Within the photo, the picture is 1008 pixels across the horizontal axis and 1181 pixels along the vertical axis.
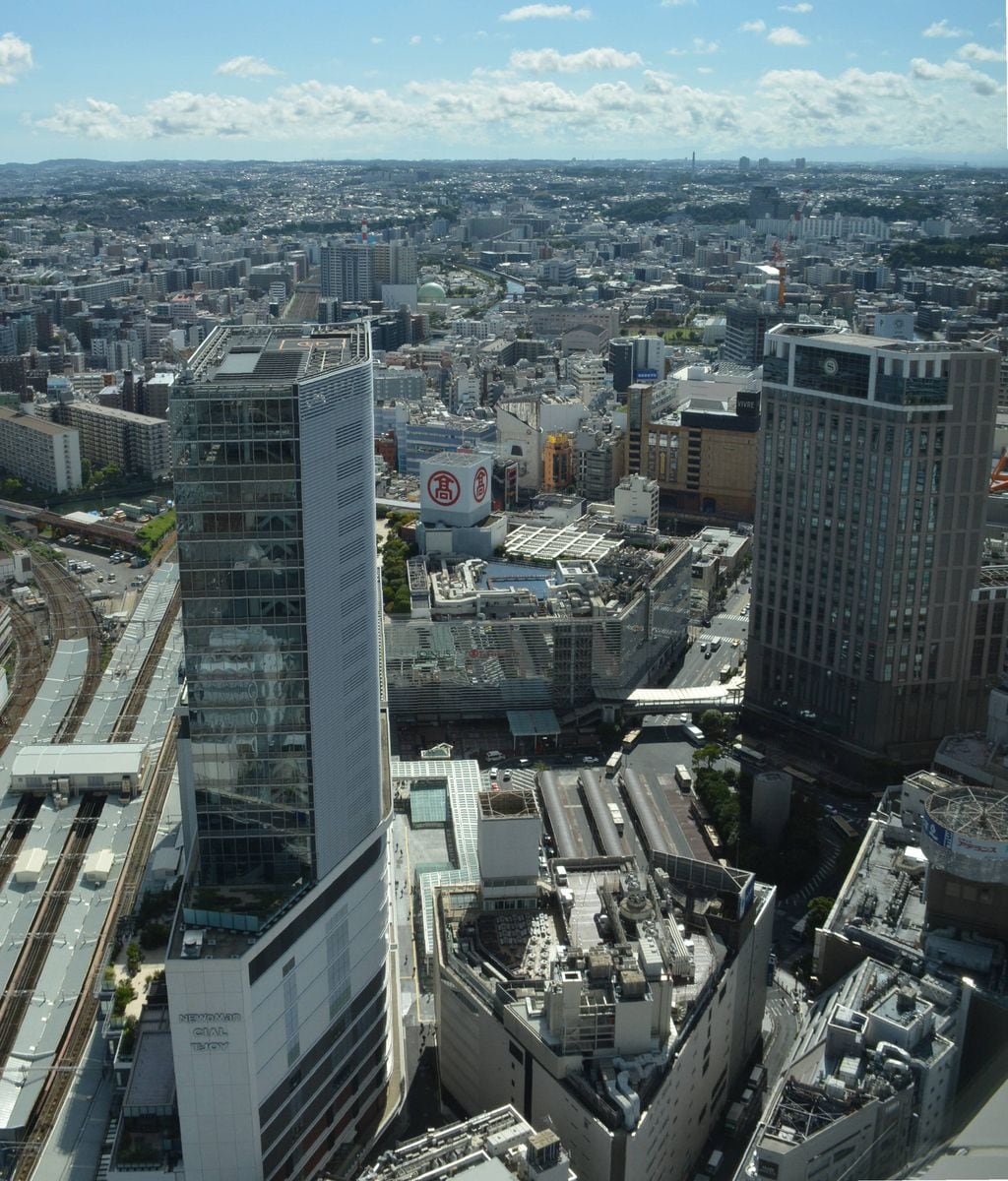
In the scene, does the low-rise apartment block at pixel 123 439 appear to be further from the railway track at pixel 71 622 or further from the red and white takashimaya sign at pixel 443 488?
the red and white takashimaya sign at pixel 443 488

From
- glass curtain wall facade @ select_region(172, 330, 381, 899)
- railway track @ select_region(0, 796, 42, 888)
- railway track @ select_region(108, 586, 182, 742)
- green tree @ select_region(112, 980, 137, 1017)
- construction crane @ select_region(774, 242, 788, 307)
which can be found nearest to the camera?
glass curtain wall facade @ select_region(172, 330, 381, 899)

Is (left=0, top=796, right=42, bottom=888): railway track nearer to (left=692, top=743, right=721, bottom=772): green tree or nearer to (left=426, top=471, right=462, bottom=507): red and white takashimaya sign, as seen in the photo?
(left=692, top=743, right=721, bottom=772): green tree

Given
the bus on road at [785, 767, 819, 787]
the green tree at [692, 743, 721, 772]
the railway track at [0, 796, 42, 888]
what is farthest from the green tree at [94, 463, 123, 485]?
the bus on road at [785, 767, 819, 787]

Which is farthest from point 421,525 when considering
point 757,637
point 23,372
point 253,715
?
point 23,372

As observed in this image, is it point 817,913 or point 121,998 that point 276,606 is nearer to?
point 121,998

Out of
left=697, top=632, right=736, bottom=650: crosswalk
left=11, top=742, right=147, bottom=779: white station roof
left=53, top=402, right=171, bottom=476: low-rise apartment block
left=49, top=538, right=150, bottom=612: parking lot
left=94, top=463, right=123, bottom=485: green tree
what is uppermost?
left=53, top=402, right=171, bottom=476: low-rise apartment block
